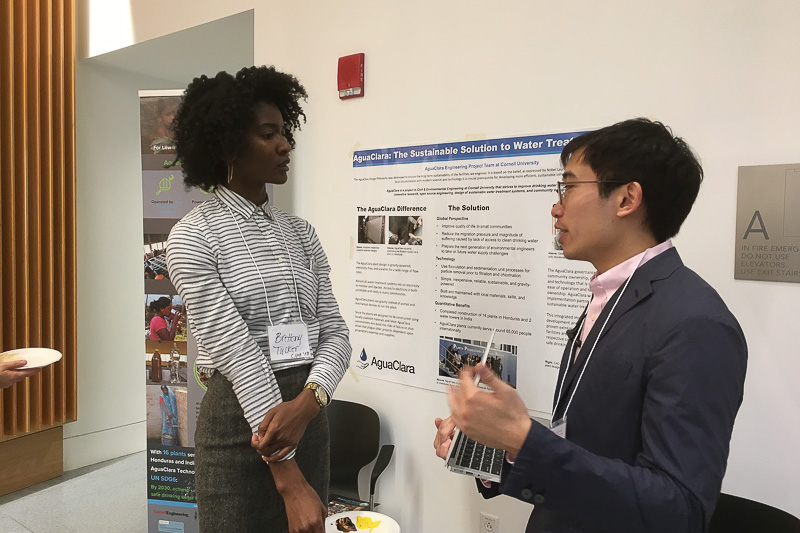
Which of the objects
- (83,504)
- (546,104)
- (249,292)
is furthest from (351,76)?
(83,504)

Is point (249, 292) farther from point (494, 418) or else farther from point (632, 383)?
point (632, 383)

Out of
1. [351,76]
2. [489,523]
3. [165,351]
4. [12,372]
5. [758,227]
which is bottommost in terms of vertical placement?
[489,523]

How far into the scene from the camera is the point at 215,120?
151 cm

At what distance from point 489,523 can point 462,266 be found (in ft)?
3.73

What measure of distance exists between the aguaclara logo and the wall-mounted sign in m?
1.45

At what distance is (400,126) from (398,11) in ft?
1.75

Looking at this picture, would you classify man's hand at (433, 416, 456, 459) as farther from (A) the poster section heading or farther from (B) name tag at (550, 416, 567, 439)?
(A) the poster section heading

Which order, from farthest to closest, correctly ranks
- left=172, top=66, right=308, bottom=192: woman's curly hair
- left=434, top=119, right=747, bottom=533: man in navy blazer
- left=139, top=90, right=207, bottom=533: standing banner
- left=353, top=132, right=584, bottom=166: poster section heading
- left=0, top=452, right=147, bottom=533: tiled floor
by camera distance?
left=0, top=452, right=147, bottom=533: tiled floor, left=139, top=90, right=207, bottom=533: standing banner, left=353, top=132, right=584, bottom=166: poster section heading, left=172, top=66, right=308, bottom=192: woman's curly hair, left=434, top=119, right=747, bottom=533: man in navy blazer

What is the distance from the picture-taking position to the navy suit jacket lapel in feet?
3.38

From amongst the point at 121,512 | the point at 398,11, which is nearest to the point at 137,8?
the point at 398,11

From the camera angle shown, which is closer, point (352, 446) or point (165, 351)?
point (352, 446)

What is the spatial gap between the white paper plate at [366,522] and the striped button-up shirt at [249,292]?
100cm

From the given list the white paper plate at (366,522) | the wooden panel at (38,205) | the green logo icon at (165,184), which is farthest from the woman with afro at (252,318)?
the wooden panel at (38,205)

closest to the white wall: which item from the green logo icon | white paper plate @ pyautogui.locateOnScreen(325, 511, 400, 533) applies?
white paper plate @ pyautogui.locateOnScreen(325, 511, 400, 533)
